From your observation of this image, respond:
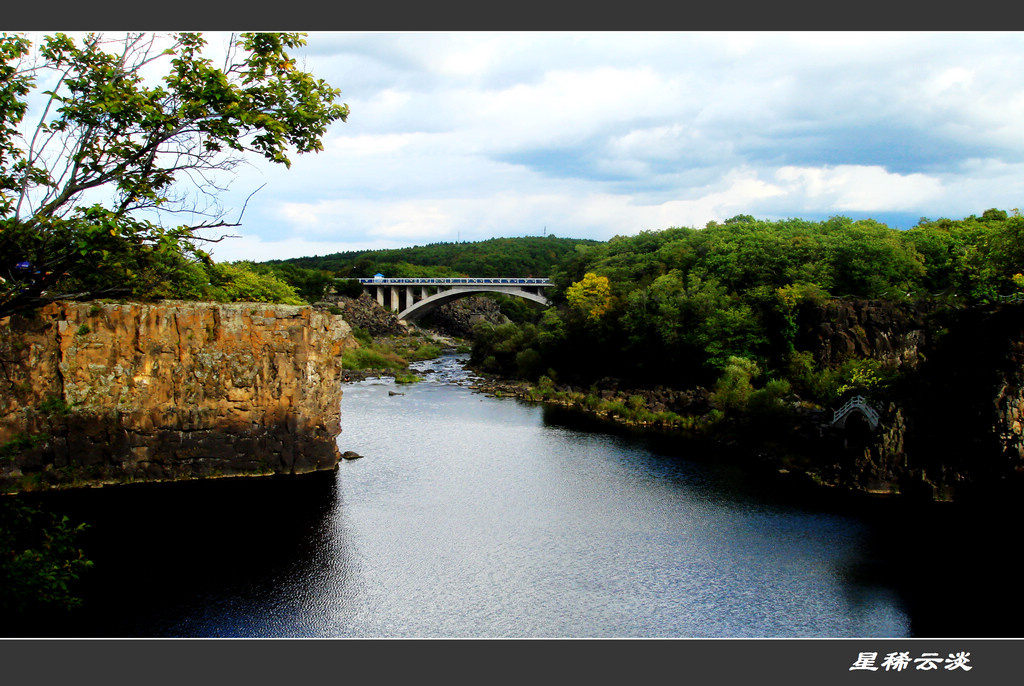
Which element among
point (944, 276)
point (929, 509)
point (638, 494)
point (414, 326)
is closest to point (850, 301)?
point (944, 276)

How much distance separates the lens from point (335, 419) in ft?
84.9

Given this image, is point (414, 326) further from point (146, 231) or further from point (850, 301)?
point (146, 231)

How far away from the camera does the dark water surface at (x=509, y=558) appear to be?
49.1 feet

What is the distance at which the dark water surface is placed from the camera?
1496 centimetres

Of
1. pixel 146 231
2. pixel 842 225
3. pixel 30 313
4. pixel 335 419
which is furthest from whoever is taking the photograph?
pixel 842 225

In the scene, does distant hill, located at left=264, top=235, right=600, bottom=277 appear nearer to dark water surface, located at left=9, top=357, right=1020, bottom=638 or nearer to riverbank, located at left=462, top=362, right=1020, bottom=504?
riverbank, located at left=462, top=362, right=1020, bottom=504

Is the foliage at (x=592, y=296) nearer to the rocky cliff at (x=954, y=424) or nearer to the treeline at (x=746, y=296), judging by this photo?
the treeline at (x=746, y=296)

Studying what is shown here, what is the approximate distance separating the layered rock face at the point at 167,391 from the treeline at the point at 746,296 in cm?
1981

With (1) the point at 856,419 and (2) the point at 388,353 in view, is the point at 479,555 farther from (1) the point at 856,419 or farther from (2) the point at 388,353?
(2) the point at 388,353

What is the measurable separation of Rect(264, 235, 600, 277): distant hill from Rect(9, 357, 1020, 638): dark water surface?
65.8m

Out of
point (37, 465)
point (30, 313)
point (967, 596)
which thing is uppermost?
point (30, 313)

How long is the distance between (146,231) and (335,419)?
701 inches

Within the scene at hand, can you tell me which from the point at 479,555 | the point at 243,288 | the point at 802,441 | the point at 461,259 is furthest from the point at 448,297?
the point at 479,555

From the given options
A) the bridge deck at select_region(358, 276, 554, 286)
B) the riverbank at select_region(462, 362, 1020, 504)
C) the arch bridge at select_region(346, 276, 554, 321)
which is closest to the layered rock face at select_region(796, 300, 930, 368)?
the riverbank at select_region(462, 362, 1020, 504)
